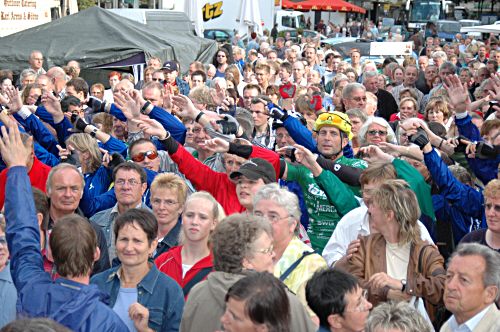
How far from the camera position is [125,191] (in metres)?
6.14

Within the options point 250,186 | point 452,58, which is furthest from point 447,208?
point 452,58

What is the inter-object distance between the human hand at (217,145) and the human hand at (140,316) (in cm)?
213

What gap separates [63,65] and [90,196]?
8.84 meters

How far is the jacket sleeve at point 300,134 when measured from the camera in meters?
7.44

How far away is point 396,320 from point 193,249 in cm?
160

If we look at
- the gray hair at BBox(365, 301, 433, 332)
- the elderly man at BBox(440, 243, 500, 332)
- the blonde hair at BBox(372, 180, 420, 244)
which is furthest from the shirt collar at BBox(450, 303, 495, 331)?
the blonde hair at BBox(372, 180, 420, 244)

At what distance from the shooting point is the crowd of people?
3896 mm

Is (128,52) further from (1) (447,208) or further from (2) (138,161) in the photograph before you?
(1) (447,208)

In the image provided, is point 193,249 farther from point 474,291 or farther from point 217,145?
point 474,291

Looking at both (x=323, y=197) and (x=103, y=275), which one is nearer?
(x=103, y=275)

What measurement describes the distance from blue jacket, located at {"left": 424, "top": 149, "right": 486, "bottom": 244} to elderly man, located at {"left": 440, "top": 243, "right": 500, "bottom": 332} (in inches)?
67.8

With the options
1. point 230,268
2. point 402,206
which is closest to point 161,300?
point 230,268

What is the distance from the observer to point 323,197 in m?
6.39

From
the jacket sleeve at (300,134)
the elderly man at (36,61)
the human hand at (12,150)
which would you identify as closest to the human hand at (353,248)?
the human hand at (12,150)
